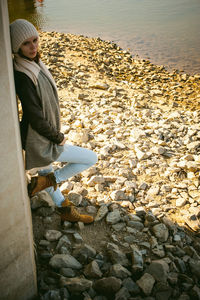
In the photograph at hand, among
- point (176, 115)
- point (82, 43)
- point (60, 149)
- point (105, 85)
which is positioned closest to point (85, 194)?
point (60, 149)

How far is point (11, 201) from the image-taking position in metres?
1.48

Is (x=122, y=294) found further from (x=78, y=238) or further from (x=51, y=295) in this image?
(x=78, y=238)

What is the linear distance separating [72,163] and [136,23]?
53.4ft

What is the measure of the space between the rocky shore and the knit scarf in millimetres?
819

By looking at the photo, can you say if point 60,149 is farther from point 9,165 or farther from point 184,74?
point 184,74

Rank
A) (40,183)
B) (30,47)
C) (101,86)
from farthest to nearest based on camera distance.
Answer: (101,86)
(40,183)
(30,47)

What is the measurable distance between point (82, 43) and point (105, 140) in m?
8.62

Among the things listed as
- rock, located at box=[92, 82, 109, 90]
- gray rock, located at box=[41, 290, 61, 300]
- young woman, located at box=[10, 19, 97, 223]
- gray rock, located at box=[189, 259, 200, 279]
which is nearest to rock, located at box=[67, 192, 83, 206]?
young woman, located at box=[10, 19, 97, 223]

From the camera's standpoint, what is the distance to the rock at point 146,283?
206 centimetres

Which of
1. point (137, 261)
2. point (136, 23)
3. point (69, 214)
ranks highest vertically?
point (136, 23)

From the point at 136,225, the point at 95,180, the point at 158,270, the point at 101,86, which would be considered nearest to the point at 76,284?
the point at 158,270

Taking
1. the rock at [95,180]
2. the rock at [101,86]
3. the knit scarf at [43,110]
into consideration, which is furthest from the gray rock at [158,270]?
the rock at [101,86]

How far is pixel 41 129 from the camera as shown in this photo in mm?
2160

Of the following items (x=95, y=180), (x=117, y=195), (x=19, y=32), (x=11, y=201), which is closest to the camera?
(x=11, y=201)
